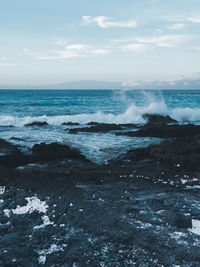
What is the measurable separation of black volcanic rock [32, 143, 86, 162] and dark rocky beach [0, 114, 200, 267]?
50 centimetres

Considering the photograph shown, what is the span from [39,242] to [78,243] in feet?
1.92

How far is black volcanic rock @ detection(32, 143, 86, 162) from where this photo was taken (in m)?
8.70

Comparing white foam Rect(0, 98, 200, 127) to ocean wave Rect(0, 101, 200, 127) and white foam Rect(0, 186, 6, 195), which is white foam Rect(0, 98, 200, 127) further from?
white foam Rect(0, 186, 6, 195)

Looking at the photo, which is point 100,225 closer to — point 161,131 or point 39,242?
point 39,242

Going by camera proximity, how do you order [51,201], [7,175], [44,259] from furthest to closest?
1. [7,175]
2. [51,201]
3. [44,259]

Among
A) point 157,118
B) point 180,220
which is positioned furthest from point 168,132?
point 180,220

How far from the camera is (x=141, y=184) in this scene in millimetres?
6023

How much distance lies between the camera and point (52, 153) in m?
9.06

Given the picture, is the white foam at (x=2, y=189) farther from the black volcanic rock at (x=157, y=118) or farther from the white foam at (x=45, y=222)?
the black volcanic rock at (x=157, y=118)

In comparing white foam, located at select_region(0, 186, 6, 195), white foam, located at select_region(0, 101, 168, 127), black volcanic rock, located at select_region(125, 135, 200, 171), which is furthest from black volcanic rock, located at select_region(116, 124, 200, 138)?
white foam, located at select_region(0, 186, 6, 195)

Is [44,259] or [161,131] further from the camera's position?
[161,131]

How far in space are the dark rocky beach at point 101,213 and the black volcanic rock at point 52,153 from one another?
0.50 metres

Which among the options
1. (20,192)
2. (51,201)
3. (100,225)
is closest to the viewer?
(100,225)

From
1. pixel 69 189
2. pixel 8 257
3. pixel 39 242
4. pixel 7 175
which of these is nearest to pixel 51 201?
pixel 69 189
